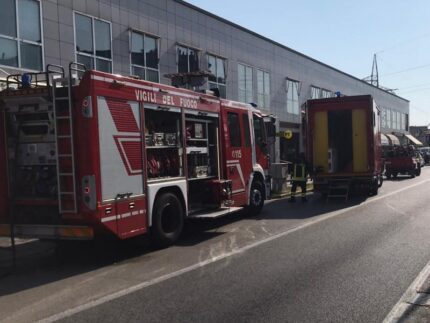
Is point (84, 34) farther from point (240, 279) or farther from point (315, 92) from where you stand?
point (315, 92)

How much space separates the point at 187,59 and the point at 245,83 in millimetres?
7414

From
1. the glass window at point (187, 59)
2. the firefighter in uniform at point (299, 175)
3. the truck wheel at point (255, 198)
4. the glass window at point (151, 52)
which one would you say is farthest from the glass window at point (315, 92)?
the truck wheel at point (255, 198)

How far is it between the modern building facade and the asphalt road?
6118mm

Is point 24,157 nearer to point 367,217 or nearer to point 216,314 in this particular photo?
point 216,314

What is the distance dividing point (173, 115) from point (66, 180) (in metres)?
2.83

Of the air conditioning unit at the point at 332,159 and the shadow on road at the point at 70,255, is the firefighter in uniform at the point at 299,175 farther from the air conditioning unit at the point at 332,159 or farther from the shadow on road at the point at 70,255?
the shadow on road at the point at 70,255

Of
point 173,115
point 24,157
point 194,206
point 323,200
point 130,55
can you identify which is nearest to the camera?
point 24,157

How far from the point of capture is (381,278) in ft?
22.0

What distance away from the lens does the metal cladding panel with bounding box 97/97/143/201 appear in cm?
786

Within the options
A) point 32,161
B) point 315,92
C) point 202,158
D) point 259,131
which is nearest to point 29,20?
point 259,131

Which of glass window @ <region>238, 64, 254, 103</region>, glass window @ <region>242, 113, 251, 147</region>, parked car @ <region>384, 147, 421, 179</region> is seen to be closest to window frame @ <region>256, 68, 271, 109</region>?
glass window @ <region>238, 64, 254, 103</region>

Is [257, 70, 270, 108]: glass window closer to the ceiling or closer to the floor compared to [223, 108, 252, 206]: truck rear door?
closer to the ceiling

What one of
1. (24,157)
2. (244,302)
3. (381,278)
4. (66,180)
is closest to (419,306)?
(381,278)

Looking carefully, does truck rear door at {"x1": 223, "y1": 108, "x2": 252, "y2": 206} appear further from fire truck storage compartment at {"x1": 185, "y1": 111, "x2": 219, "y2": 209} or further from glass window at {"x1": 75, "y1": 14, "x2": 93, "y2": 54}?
glass window at {"x1": 75, "y1": 14, "x2": 93, "y2": 54}
